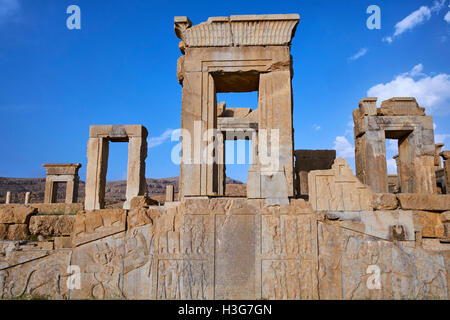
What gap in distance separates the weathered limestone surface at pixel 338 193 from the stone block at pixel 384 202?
0.08m

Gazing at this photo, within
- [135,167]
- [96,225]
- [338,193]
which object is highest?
[135,167]

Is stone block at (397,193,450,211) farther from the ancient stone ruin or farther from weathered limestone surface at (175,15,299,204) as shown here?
weathered limestone surface at (175,15,299,204)

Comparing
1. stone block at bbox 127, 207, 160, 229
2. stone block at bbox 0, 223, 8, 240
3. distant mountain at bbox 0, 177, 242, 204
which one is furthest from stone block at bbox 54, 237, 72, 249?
distant mountain at bbox 0, 177, 242, 204

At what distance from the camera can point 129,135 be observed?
Answer: 9969 mm

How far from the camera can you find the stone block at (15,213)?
6.06 m

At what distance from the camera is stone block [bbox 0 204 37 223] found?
606 centimetres

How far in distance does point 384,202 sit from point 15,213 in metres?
6.66

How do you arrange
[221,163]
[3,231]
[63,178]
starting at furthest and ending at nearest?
[63,178] < [221,163] < [3,231]

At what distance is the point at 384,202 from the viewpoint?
4492 mm

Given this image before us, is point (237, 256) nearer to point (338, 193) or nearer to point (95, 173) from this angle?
point (338, 193)

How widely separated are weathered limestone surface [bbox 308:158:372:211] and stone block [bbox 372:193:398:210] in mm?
77

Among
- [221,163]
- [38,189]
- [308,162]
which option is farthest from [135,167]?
[38,189]

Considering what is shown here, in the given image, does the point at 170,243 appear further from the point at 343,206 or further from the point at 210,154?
the point at 343,206
